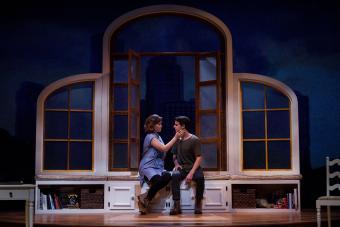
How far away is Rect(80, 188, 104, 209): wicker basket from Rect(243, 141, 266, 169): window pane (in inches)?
92.2

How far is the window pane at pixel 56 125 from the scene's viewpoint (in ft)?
28.6

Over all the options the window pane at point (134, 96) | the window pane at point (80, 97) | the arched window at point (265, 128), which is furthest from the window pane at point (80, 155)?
the arched window at point (265, 128)

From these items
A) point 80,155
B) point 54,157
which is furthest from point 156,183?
point 54,157

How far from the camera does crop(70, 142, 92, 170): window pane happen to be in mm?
8727

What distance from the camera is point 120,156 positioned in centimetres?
872

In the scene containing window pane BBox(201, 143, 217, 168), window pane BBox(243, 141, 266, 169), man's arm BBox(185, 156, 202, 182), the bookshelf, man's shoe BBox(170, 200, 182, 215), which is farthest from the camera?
window pane BBox(243, 141, 266, 169)

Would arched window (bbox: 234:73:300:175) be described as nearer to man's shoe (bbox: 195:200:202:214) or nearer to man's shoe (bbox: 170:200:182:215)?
man's shoe (bbox: 195:200:202:214)

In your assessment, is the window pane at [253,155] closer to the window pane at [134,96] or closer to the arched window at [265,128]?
the arched window at [265,128]

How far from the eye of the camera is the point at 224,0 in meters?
8.97

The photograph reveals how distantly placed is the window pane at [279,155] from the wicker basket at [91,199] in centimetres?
272

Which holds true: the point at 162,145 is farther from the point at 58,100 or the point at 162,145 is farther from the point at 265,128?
the point at 58,100

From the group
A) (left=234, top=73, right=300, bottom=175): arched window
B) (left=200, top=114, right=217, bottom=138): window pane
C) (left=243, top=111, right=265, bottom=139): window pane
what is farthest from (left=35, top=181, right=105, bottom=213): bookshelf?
(left=243, top=111, right=265, bottom=139): window pane

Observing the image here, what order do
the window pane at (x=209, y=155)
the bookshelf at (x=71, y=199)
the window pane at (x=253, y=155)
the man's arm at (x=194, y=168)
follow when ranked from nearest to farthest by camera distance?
the man's arm at (x=194, y=168), the bookshelf at (x=71, y=199), the window pane at (x=209, y=155), the window pane at (x=253, y=155)

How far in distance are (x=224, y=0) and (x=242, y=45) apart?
2.67ft
